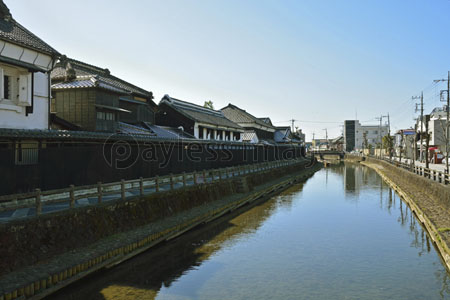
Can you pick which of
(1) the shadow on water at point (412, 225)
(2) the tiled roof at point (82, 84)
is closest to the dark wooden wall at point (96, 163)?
(2) the tiled roof at point (82, 84)

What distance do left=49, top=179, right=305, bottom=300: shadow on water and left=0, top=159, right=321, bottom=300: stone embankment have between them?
35cm

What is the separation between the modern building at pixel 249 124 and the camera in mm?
60778

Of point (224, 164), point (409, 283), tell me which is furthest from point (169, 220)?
point (224, 164)

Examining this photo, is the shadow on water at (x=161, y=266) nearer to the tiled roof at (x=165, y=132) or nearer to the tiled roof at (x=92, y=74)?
the tiled roof at (x=165, y=132)

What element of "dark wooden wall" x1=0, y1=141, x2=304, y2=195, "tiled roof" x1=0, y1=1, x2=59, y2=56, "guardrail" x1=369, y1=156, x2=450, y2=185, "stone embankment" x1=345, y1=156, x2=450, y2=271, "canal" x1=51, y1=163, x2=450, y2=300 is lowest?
"canal" x1=51, y1=163, x2=450, y2=300

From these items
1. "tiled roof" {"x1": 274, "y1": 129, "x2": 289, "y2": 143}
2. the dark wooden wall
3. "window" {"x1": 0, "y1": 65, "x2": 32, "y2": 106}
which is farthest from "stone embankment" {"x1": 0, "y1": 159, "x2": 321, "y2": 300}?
"tiled roof" {"x1": 274, "y1": 129, "x2": 289, "y2": 143}

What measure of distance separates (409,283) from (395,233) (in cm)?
883

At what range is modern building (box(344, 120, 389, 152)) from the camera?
6171 inches

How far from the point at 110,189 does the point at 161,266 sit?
710 centimetres

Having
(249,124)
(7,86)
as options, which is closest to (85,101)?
(7,86)

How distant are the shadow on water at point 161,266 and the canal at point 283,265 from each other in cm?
3

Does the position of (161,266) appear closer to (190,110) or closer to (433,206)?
(433,206)

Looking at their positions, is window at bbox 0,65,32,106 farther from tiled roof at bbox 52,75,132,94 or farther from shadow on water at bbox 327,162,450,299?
shadow on water at bbox 327,162,450,299

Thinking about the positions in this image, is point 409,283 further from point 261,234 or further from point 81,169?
point 81,169
